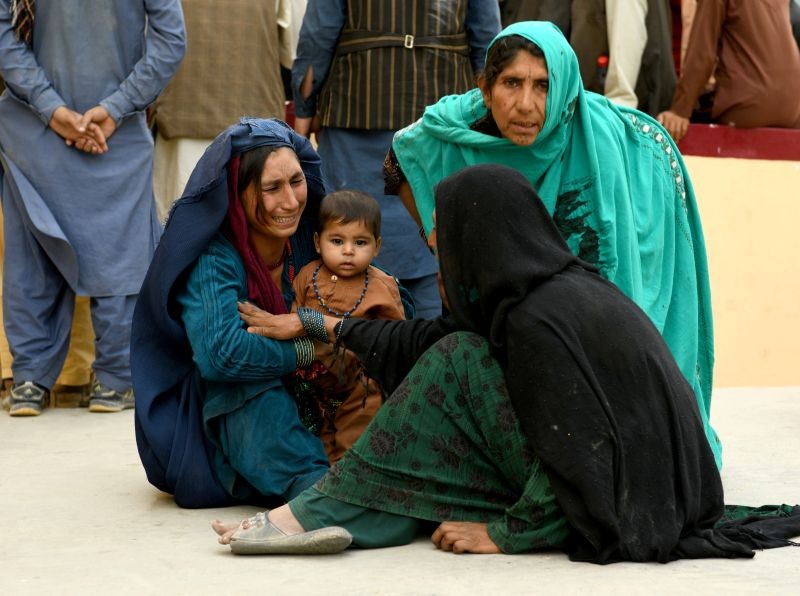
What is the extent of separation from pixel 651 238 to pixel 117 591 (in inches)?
81.6

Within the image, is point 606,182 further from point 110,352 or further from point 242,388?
point 110,352

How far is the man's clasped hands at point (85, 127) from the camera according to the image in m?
5.88

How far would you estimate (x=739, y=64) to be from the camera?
7.62m

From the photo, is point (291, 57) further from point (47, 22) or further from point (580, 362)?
point (580, 362)

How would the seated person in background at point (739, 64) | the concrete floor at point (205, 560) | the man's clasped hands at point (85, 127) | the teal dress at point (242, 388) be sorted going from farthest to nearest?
the seated person in background at point (739, 64), the man's clasped hands at point (85, 127), the teal dress at point (242, 388), the concrete floor at point (205, 560)

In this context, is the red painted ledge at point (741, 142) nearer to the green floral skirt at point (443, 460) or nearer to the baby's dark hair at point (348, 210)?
the baby's dark hair at point (348, 210)

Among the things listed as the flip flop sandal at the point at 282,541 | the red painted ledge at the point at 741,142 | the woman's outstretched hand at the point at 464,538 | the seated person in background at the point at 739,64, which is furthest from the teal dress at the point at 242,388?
the red painted ledge at the point at 741,142

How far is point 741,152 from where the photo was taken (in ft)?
26.2

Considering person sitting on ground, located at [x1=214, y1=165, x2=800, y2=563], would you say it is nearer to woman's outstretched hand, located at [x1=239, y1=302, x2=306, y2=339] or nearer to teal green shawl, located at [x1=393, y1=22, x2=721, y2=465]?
woman's outstretched hand, located at [x1=239, y1=302, x2=306, y2=339]

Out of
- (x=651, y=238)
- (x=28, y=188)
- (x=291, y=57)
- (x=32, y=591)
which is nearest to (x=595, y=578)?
(x=32, y=591)

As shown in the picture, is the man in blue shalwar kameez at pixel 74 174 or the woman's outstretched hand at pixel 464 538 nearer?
the woman's outstretched hand at pixel 464 538

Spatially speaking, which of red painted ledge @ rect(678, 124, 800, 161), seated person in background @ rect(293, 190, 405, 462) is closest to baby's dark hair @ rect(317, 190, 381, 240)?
seated person in background @ rect(293, 190, 405, 462)

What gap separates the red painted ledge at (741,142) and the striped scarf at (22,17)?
3.50 meters

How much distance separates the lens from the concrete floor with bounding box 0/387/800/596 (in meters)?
3.27
